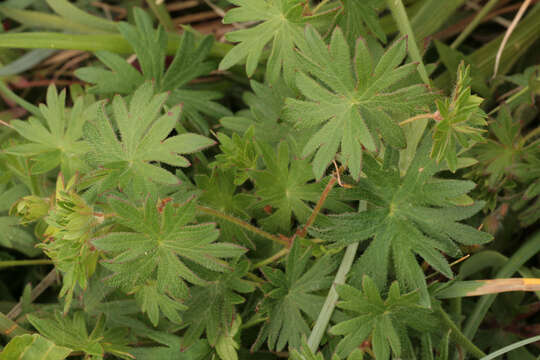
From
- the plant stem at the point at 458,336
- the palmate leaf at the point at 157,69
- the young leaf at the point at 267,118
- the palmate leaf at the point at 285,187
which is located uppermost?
the palmate leaf at the point at 157,69

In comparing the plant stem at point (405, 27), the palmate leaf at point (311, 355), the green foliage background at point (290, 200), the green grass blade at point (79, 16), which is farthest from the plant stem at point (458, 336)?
the green grass blade at point (79, 16)

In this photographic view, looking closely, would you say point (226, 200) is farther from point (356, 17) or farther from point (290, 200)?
point (356, 17)

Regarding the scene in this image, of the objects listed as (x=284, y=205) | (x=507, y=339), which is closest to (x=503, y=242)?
(x=507, y=339)

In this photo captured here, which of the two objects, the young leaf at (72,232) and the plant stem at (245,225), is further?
the plant stem at (245,225)

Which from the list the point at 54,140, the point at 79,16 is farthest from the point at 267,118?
the point at 79,16

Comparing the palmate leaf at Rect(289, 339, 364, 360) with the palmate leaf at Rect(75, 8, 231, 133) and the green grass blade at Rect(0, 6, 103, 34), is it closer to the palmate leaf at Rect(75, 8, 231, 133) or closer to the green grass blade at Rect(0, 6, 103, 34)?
the palmate leaf at Rect(75, 8, 231, 133)

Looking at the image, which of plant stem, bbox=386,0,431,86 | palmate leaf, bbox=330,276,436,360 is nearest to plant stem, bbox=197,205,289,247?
palmate leaf, bbox=330,276,436,360

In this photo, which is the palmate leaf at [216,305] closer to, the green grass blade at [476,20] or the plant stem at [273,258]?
the plant stem at [273,258]
